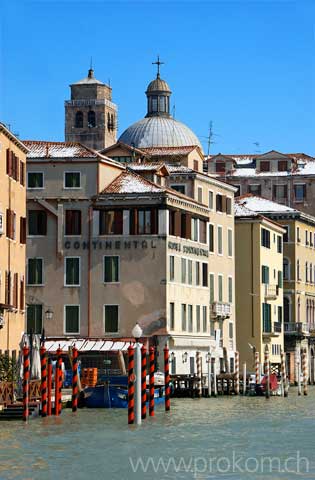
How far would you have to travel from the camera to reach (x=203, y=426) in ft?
150

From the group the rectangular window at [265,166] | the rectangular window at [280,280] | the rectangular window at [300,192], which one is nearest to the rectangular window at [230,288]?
the rectangular window at [280,280]

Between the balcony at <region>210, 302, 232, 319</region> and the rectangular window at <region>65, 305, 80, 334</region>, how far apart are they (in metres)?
9.50

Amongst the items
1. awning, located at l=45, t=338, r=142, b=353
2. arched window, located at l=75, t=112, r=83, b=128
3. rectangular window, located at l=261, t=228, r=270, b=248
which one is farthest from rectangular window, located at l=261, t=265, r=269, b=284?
arched window, located at l=75, t=112, r=83, b=128

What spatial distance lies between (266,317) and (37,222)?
20284 mm

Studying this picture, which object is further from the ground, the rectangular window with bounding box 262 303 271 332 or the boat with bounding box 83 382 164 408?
the rectangular window with bounding box 262 303 271 332

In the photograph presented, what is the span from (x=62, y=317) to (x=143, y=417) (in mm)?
20373

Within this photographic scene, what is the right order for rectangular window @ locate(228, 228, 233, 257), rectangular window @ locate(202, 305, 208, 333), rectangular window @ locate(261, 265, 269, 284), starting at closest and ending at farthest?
rectangular window @ locate(202, 305, 208, 333)
rectangular window @ locate(228, 228, 233, 257)
rectangular window @ locate(261, 265, 269, 284)

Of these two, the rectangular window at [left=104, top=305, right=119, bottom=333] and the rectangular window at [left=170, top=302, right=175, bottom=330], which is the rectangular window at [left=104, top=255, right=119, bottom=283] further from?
the rectangular window at [left=170, top=302, right=175, bottom=330]

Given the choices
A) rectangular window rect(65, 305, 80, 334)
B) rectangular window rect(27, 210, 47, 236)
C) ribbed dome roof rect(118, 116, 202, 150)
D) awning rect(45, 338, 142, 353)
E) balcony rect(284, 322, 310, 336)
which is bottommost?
awning rect(45, 338, 142, 353)

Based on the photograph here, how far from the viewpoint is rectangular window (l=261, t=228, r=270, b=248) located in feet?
275

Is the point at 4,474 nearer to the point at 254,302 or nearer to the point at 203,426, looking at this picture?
the point at 203,426

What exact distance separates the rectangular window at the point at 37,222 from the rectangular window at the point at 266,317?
19.4 meters

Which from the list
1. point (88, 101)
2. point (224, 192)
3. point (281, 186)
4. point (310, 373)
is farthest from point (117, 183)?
point (88, 101)

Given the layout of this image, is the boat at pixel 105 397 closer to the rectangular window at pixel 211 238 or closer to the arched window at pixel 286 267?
the rectangular window at pixel 211 238
